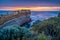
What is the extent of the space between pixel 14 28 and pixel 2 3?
1622 millimetres

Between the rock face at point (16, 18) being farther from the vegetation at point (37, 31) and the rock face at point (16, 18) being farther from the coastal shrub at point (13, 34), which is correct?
the coastal shrub at point (13, 34)

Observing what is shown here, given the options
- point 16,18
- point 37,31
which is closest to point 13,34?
point 37,31

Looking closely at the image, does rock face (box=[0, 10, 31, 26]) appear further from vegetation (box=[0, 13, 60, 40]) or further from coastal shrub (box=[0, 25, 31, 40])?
coastal shrub (box=[0, 25, 31, 40])

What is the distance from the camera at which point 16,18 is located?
6.23m

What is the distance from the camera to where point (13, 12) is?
637cm

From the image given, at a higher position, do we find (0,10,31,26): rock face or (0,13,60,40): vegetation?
(0,10,31,26): rock face

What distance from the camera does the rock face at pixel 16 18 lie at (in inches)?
237

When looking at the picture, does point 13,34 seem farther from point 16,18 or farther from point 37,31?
point 16,18

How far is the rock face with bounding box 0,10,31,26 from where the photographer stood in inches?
237

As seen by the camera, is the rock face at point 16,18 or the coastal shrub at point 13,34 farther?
the rock face at point 16,18

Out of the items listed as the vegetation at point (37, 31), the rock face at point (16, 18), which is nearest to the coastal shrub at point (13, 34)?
the vegetation at point (37, 31)

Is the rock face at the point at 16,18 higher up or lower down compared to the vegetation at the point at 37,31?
higher up

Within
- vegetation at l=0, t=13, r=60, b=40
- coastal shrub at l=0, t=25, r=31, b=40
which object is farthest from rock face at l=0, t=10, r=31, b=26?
coastal shrub at l=0, t=25, r=31, b=40

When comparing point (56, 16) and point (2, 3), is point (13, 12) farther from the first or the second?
point (56, 16)
